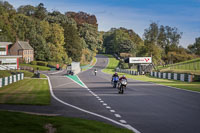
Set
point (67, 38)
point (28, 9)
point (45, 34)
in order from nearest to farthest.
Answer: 1. point (45, 34)
2. point (67, 38)
3. point (28, 9)

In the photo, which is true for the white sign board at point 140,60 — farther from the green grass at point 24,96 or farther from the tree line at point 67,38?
the green grass at point 24,96

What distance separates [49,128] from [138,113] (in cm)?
513

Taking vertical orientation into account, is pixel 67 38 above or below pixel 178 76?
above

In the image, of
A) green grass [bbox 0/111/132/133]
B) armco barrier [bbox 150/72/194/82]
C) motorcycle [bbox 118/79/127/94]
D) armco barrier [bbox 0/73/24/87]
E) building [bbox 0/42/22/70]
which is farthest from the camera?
building [bbox 0/42/22/70]

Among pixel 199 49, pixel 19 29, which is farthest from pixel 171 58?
pixel 19 29

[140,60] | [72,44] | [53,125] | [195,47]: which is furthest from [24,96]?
[195,47]

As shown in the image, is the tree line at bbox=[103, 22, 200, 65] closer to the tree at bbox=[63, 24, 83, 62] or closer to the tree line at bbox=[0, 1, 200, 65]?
the tree line at bbox=[0, 1, 200, 65]

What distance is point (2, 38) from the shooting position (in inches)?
3433

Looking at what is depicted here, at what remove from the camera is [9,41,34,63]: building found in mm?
94250

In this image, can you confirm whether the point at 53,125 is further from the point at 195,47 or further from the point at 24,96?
the point at 195,47

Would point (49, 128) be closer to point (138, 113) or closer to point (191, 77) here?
point (138, 113)

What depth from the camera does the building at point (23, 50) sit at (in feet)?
309

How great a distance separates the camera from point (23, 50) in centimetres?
9338

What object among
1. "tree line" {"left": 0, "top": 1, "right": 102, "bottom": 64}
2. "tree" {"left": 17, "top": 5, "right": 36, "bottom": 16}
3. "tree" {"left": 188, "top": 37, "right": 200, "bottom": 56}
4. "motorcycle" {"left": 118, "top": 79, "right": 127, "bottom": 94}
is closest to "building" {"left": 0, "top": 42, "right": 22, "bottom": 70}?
"tree line" {"left": 0, "top": 1, "right": 102, "bottom": 64}
